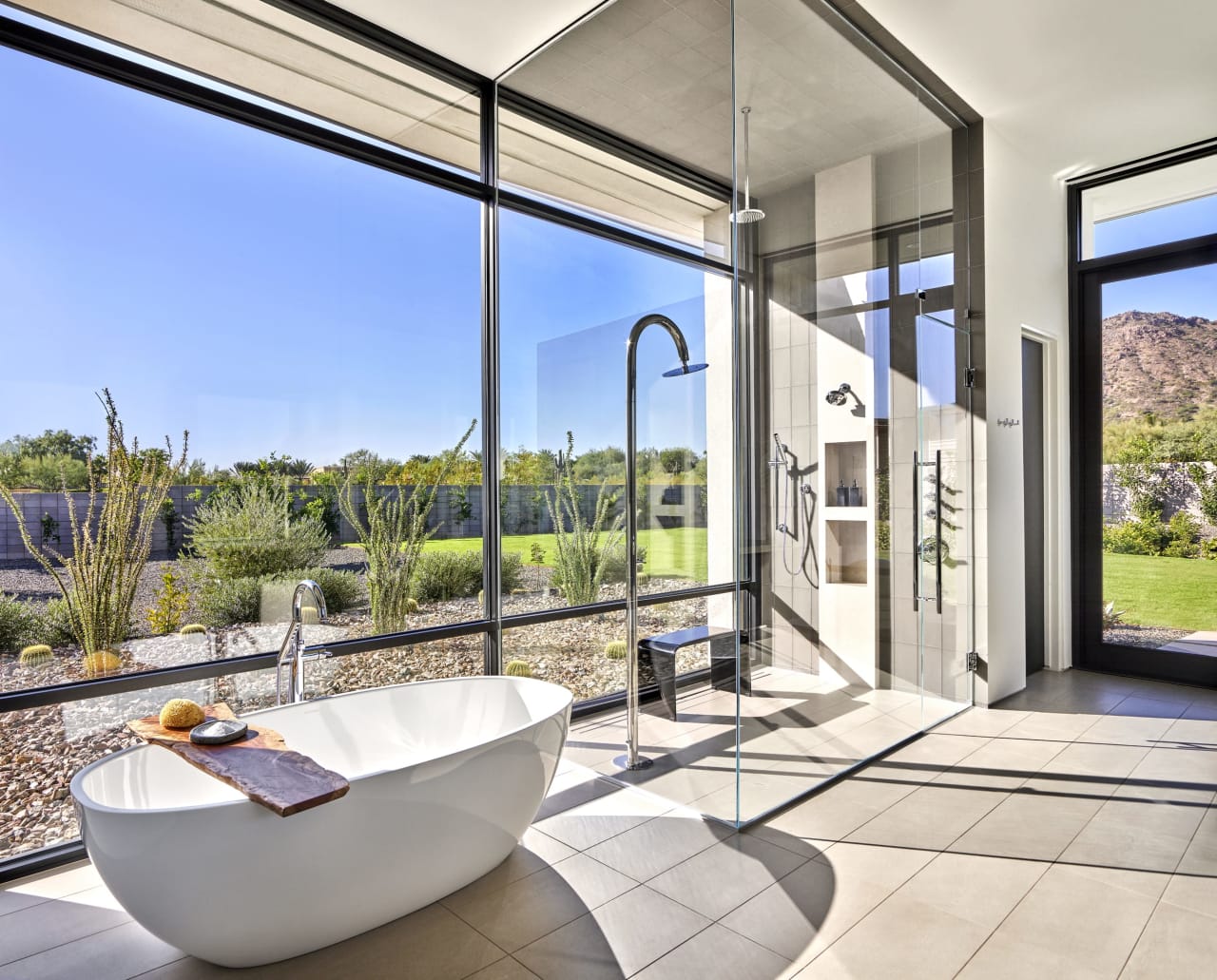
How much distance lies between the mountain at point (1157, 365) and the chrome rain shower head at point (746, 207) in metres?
3.28

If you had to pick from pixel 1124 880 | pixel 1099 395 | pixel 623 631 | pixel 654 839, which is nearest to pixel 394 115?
pixel 623 631

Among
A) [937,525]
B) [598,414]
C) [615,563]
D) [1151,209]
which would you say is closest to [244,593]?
[615,563]

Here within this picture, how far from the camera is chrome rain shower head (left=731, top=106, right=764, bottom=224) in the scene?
106 inches

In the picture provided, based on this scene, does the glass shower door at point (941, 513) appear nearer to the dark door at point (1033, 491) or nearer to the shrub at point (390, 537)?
the dark door at point (1033, 491)

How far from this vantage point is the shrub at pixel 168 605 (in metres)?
2.75

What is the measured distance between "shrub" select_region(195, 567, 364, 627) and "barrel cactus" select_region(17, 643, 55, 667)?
48cm

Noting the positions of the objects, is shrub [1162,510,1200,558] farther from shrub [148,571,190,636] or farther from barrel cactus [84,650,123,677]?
barrel cactus [84,650,123,677]

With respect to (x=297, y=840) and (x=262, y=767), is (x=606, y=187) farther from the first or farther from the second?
(x=297, y=840)

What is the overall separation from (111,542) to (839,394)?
283 centimetres

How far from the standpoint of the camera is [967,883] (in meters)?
2.33

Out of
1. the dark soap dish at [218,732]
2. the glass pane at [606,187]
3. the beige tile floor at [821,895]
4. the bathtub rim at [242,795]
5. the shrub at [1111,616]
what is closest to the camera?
the bathtub rim at [242,795]

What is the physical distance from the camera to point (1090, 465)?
4.85 meters

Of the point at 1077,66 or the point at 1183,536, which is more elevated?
the point at 1077,66

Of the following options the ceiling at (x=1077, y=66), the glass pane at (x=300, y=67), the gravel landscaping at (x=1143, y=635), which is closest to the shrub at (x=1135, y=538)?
the gravel landscaping at (x=1143, y=635)
